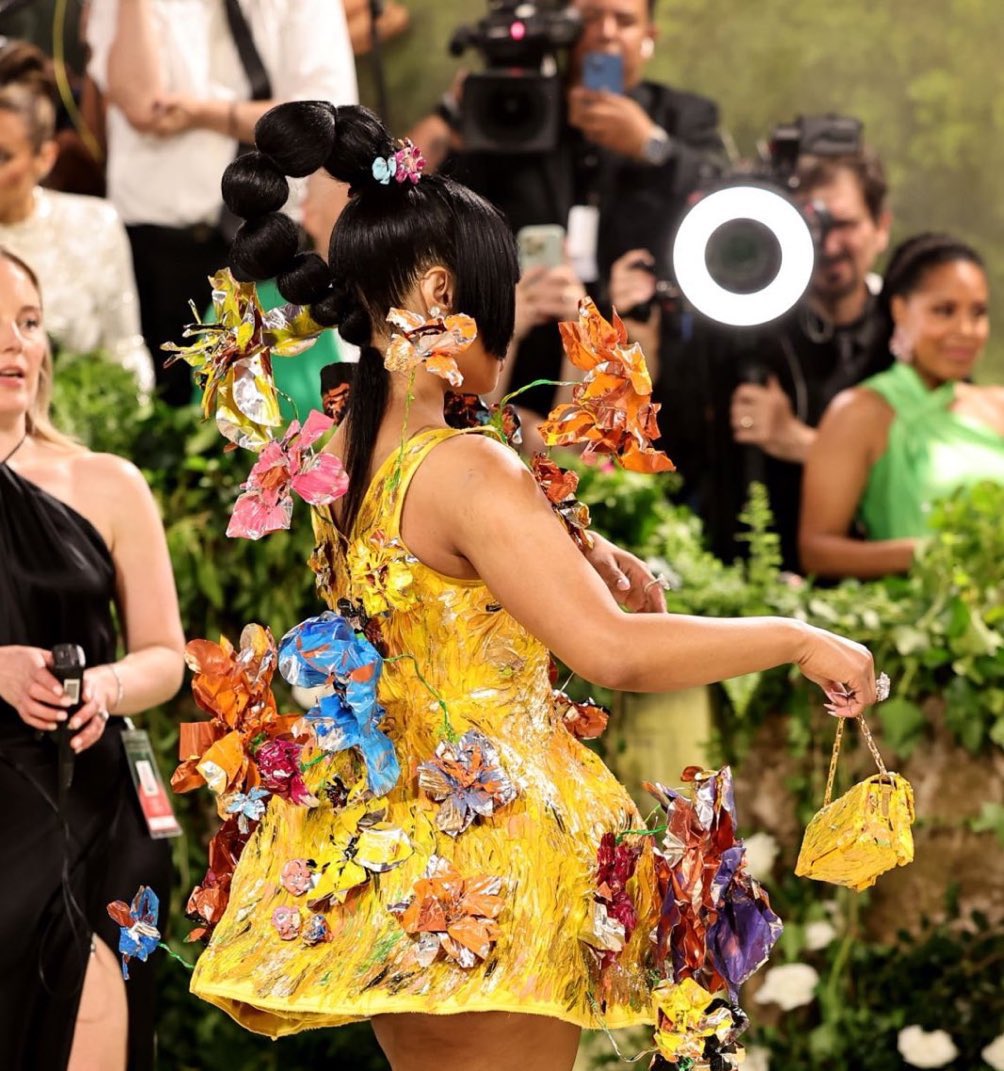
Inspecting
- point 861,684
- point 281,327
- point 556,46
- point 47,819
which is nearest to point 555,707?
point 861,684

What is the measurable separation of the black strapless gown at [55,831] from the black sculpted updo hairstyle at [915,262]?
8.72ft

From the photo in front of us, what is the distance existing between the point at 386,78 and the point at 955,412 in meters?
2.26

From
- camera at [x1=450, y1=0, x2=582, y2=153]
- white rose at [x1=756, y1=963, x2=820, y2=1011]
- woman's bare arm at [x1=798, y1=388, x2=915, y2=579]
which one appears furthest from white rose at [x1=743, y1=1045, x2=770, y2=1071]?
camera at [x1=450, y1=0, x2=582, y2=153]

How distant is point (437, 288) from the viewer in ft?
5.95

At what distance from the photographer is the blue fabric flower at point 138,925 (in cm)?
199

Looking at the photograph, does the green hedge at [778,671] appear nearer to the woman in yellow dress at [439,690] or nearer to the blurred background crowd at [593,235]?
the blurred background crowd at [593,235]

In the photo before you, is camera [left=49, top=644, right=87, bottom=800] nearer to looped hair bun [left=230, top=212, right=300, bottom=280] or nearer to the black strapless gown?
the black strapless gown

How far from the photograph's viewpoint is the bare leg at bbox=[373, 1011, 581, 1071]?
1.73 meters

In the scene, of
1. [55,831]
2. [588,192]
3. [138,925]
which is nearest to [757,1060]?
[55,831]

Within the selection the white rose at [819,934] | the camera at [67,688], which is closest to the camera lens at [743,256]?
the white rose at [819,934]

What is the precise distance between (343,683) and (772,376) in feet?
10.5

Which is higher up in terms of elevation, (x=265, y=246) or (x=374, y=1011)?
(x=265, y=246)

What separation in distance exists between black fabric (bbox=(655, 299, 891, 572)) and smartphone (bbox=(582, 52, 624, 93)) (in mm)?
692

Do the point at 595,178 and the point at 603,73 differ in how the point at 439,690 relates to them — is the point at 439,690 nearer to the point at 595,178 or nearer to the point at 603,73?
the point at 595,178
